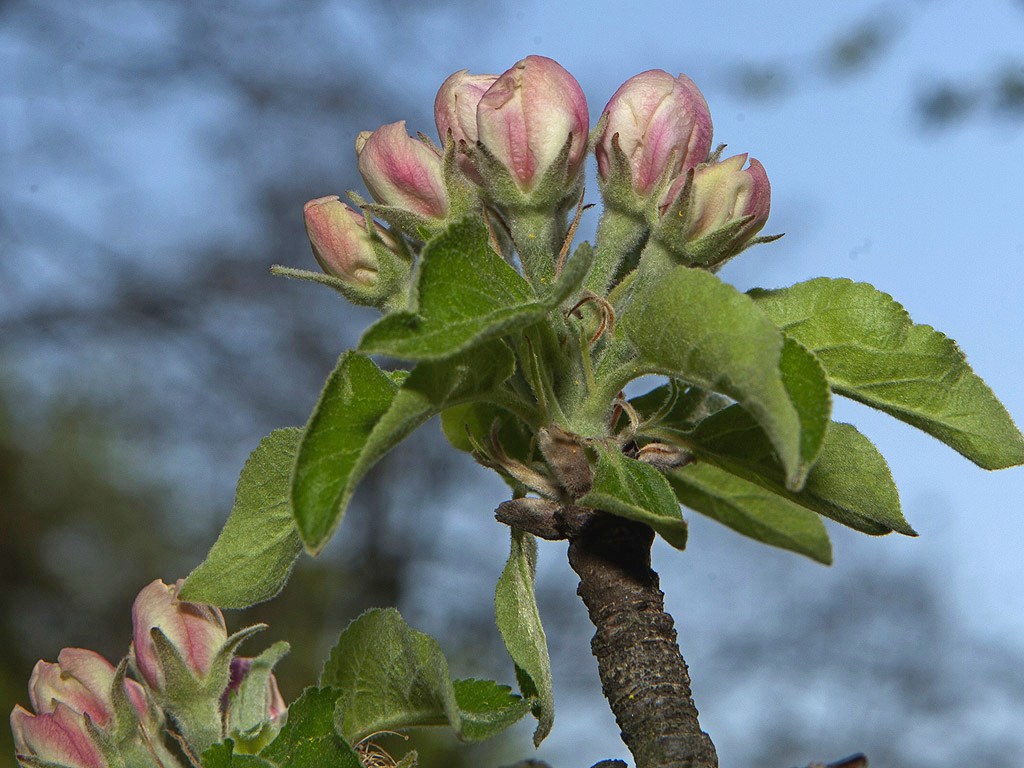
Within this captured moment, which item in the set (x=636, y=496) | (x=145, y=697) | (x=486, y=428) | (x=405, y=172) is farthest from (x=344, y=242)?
(x=145, y=697)

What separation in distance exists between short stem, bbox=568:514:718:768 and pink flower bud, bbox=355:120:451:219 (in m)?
0.26

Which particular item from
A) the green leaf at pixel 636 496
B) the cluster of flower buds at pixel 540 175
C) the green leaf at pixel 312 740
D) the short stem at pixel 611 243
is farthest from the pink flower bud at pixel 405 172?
the green leaf at pixel 312 740

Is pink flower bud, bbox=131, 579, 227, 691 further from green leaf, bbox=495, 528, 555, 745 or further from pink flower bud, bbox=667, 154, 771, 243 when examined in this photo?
pink flower bud, bbox=667, 154, 771, 243

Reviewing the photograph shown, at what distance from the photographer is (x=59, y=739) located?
0.85m

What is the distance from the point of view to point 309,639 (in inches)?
228

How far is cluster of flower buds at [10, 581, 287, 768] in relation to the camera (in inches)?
33.6

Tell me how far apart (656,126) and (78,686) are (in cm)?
65

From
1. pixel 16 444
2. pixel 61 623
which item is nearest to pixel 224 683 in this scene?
pixel 61 623

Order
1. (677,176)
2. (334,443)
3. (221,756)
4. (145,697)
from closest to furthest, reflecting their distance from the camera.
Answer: (334,443) < (221,756) < (677,176) < (145,697)

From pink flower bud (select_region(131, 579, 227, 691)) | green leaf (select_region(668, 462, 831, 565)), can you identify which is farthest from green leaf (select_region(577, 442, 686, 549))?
pink flower bud (select_region(131, 579, 227, 691))

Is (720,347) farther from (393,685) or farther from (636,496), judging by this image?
(393,685)

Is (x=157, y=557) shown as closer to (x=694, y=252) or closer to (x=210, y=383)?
(x=210, y=383)

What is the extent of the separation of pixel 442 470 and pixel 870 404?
18.2ft

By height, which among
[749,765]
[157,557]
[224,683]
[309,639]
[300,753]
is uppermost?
[157,557]
